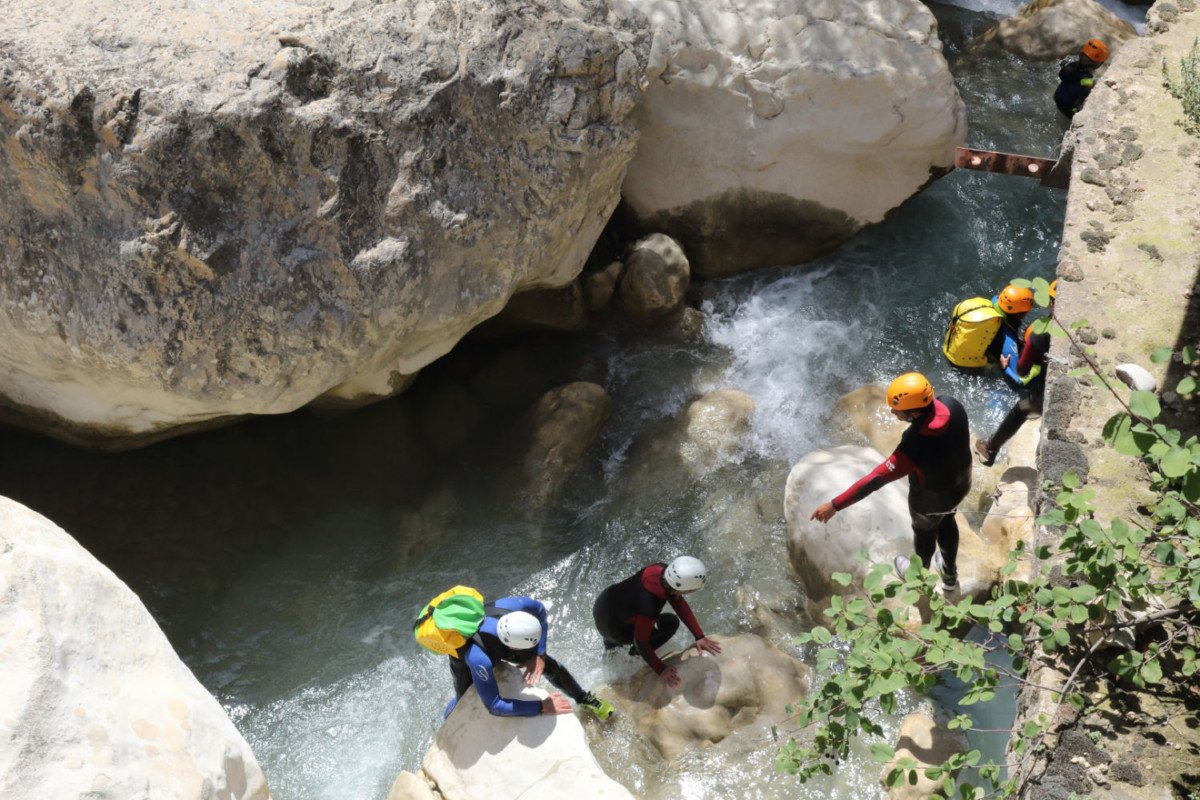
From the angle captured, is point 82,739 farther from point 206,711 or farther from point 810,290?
point 810,290

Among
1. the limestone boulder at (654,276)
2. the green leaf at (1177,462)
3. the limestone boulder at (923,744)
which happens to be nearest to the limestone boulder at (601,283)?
the limestone boulder at (654,276)

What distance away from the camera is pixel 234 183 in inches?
204

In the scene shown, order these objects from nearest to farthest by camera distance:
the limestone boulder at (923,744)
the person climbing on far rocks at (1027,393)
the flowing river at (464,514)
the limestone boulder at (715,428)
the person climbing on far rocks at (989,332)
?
the limestone boulder at (923,744), the flowing river at (464,514), the person climbing on far rocks at (1027,393), the person climbing on far rocks at (989,332), the limestone boulder at (715,428)

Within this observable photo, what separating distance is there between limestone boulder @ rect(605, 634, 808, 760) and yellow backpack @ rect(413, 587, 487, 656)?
1085 millimetres

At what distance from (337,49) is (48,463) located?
3.34 metres

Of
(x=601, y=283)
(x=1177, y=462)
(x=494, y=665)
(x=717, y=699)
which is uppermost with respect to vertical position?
(x=1177, y=462)

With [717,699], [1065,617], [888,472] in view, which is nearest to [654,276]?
[888,472]

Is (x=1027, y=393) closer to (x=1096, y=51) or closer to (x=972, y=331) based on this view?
(x=972, y=331)

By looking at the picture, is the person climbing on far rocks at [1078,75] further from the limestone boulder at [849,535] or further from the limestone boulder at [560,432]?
the limestone boulder at [560,432]

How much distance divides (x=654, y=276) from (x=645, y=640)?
2894 mm

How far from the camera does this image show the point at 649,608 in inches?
206

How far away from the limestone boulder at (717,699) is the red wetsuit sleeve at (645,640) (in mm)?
129

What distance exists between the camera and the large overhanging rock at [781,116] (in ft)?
23.7

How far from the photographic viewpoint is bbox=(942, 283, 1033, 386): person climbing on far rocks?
6441 mm
